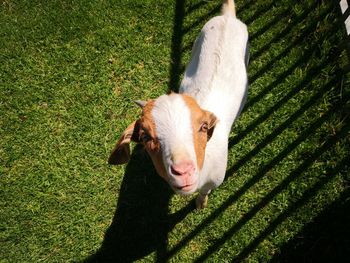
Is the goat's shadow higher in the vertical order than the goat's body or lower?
lower

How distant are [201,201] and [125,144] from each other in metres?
1.93

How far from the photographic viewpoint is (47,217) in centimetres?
562

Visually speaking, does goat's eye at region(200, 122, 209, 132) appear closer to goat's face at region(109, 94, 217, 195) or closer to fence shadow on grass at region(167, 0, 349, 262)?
goat's face at region(109, 94, 217, 195)

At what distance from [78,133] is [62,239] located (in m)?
1.72

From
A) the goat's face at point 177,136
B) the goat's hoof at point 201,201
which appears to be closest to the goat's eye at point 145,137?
the goat's face at point 177,136

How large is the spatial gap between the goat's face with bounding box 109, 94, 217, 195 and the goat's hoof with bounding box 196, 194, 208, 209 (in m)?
1.72

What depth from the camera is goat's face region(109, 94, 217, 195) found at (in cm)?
306

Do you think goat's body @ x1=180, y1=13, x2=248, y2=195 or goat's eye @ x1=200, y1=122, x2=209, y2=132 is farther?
goat's body @ x1=180, y1=13, x2=248, y2=195

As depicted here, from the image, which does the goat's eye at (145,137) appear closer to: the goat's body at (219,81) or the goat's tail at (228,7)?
the goat's body at (219,81)

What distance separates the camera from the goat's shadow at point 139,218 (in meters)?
5.30

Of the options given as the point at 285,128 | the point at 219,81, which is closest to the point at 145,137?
the point at 219,81

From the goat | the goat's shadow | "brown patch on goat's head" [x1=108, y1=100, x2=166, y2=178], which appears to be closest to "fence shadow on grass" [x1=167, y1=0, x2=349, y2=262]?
the goat's shadow

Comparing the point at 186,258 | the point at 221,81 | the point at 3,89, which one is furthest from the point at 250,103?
the point at 3,89

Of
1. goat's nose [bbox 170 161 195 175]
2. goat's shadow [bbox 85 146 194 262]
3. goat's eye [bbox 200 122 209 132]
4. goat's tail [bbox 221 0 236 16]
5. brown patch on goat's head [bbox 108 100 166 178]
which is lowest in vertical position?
goat's shadow [bbox 85 146 194 262]
